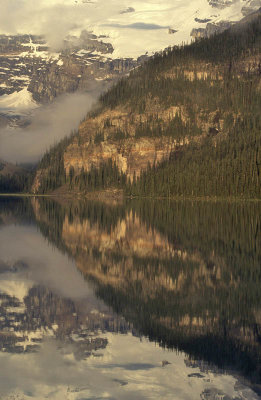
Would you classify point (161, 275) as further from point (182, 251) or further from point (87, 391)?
point (87, 391)

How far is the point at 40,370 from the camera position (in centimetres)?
2755

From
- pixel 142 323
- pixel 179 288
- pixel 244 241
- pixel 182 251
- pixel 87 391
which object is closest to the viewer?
pixel 87 391

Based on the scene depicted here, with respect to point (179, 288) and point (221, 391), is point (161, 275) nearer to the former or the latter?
point (179, 288)

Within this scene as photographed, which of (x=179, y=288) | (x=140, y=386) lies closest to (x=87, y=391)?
(x=140, y=386)

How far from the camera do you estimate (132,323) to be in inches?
1415

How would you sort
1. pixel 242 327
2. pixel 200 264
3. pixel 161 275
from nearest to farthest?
1. pixel 242 327
2. pixel 161 275
3. pixel 200 264

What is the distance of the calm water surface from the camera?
85.9 feet

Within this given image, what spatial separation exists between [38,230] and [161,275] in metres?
44.9

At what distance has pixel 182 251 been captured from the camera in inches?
2473

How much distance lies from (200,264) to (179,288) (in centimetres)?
986

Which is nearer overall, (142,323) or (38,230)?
(142,323)

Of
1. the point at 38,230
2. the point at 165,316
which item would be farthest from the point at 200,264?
the point at 38,230

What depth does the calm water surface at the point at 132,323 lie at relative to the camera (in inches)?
1031

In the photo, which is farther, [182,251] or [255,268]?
[182,251]
